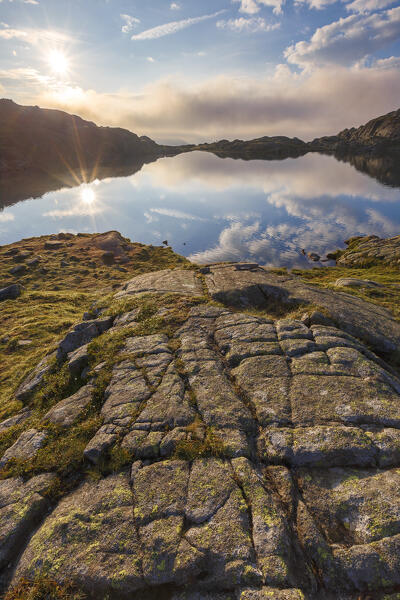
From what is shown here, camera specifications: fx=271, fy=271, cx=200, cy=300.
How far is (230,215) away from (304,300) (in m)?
92.9

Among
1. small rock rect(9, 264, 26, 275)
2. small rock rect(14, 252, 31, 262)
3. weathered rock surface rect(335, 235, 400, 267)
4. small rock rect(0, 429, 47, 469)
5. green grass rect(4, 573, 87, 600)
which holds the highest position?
green grass rect(4, 573, 87, 600)

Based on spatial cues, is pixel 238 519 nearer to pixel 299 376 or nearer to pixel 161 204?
pixel 299 376

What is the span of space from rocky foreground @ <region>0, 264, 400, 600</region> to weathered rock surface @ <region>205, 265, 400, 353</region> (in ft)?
3.07

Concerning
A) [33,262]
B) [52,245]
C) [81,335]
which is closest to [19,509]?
[81,335]

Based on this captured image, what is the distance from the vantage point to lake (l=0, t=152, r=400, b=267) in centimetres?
7728

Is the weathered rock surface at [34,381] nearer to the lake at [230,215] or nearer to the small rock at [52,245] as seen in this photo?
the lake at [230,215]

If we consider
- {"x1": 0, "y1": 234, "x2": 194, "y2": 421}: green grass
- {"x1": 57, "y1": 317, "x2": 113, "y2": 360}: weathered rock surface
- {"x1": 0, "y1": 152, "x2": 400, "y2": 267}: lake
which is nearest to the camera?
{"x1": 57, "y1": 317, "x2": 113, "y2": 360}: weathered rock surface

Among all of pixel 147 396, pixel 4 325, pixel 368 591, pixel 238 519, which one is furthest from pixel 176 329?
pixel 4 325

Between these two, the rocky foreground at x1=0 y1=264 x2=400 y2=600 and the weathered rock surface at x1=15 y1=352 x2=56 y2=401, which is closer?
the rocky foreground at x1=0 y1=264 x2=400 y2=600

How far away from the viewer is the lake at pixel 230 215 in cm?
7728

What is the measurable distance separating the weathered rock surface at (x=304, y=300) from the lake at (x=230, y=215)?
46.2m

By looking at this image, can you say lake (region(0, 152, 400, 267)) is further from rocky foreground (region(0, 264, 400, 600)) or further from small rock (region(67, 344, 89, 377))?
rocky foreground (region(0, 264, 400, 600))

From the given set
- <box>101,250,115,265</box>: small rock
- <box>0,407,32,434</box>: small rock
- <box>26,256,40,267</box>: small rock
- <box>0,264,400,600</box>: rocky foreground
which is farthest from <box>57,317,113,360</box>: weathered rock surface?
<box>101,250,115,265</box>: small rock

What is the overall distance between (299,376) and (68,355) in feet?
41.2
